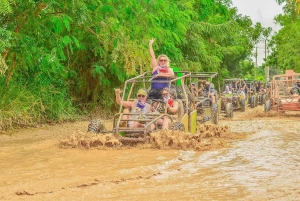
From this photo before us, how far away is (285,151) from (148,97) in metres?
2.73

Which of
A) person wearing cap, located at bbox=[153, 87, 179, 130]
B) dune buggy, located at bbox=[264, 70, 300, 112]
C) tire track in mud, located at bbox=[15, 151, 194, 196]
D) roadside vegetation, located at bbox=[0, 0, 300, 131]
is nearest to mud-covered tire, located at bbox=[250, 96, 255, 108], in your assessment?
dune buggy, located at bbox=[264, 70, 300, 112]

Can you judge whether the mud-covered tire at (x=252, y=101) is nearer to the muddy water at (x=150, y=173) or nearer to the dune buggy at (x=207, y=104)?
the dune buggy at (x=207, y=104)

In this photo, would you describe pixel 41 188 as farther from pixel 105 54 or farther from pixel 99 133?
pixel 105 54

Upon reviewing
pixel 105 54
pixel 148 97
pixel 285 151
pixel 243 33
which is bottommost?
pixel 285 151

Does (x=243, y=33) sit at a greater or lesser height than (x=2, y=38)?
greater

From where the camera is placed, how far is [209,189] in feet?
17.0

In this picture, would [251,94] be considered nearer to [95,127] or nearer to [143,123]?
[143,123]

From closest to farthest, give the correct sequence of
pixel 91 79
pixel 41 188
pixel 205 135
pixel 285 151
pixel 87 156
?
pixel 41 188
pixel 87 156
pixel 285 151
pixel 205 135
pixel 91 79

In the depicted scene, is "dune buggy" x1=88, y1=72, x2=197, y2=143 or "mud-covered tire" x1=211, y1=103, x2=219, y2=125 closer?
"dune buggy" x1=88, y1=72, x2=197, y2=143

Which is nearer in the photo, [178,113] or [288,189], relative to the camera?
[288,189]

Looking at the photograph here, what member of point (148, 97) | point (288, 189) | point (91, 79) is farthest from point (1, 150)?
point (91, 79)

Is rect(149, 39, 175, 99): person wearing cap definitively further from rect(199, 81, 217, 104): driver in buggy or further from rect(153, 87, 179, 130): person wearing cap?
rect(199, 81, 217, 104): driver in buggy

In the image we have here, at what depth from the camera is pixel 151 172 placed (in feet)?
19.9

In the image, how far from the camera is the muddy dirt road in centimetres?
496
